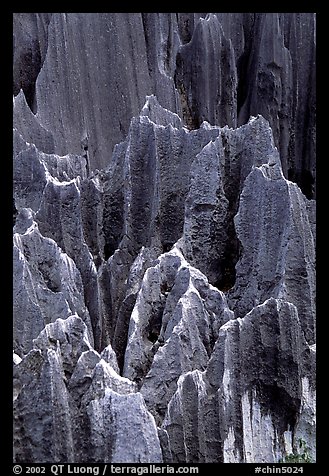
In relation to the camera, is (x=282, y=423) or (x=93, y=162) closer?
(x=282, y=423)

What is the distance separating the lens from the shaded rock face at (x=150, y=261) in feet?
28.4

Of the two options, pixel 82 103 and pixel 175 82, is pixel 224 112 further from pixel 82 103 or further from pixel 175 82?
pixel 82 103

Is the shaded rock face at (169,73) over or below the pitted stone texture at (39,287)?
over

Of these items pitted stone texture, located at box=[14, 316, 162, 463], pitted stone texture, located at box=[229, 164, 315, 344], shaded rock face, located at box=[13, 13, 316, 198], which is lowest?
pitted stone texture, located at box=[14, 316, 162, 463]

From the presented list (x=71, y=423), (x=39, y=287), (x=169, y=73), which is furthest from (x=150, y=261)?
(x=169, y=73)

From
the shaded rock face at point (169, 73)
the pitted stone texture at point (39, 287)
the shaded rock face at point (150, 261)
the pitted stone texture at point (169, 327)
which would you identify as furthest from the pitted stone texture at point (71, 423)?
the shaded rock face at point (169, 73)

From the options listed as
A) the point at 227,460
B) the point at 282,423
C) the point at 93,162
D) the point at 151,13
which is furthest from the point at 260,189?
the point at 151,13

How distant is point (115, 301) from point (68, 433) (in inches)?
180

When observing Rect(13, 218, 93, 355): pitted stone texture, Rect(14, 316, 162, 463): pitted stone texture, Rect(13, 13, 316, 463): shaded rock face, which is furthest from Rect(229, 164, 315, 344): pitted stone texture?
Rect(14, 316, 162, 463): pitted stone texture

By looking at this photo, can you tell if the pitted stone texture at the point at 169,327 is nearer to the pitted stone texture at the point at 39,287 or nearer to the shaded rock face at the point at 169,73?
the pitted stone texture at the point at 39,287

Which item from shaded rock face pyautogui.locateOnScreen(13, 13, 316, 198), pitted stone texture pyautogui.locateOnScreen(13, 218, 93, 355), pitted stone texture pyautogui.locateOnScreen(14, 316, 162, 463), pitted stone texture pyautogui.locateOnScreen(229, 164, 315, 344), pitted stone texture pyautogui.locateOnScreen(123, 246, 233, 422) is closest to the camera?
pitted stone texture pyautogui.locateOnScreen(14, 316, 162, 463)

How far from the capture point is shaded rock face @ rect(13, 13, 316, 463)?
866 centimetres

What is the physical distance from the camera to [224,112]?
20.5m

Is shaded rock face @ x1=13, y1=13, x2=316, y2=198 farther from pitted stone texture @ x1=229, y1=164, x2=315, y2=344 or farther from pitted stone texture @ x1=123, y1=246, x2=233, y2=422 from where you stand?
pitted stone texture @ x1=123, y1=246, x2=233, y2=422
